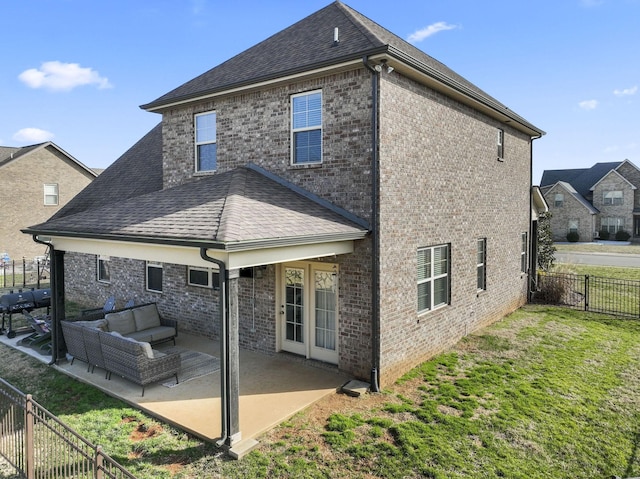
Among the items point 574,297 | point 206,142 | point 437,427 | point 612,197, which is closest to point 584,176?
point 612,197

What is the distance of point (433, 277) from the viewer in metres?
10.4

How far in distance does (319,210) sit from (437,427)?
4.49 meters

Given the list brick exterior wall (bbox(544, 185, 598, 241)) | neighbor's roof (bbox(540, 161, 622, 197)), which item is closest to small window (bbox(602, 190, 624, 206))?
neighbor's roof (bbox(540, 161, 622, 197))

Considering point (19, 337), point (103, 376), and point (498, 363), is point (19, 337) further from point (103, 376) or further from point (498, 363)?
point (498, 363)

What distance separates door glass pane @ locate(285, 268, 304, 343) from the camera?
373 inches

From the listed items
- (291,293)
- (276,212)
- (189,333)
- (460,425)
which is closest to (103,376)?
(189,333)

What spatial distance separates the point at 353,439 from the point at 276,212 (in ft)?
13.3

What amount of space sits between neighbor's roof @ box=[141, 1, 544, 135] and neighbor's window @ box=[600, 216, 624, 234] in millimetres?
45393

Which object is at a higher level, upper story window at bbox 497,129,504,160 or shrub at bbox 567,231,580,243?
upper story window at bbox 497,129,504,160

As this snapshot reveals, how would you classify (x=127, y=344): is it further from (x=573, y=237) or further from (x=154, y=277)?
(x=573, y=237)

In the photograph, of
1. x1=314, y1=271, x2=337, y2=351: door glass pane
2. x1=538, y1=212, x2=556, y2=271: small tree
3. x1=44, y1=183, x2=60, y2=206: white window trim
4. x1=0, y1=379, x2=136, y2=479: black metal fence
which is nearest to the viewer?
x1=0, y1=379, x2=136, y2=479: black metal fence

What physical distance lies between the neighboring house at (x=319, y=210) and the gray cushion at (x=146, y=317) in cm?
120

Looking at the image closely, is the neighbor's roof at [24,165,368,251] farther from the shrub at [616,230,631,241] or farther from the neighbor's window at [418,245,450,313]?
the shrub at [616,230,631,241]

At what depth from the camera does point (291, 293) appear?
9.65m
